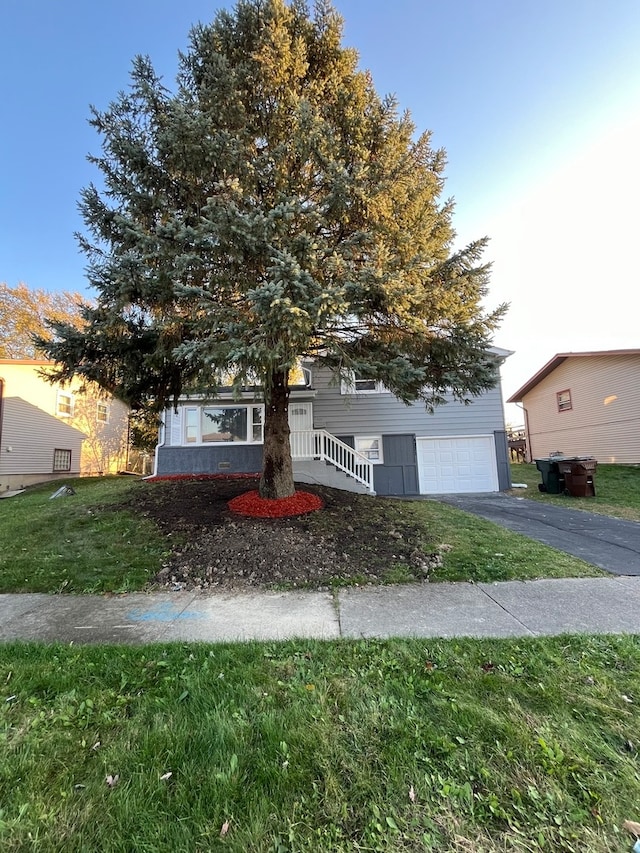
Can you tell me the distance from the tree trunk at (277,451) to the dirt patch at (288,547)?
91 centimetres

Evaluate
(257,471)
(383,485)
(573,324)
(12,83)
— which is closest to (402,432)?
(383,485)

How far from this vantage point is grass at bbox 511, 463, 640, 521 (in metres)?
9.58

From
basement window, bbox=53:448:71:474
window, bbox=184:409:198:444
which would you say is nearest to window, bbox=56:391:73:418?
basement window, bbox=53:448:71:474

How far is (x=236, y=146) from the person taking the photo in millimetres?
5910

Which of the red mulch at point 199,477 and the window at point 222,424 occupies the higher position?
the window at point 222,424

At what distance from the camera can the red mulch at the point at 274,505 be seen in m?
7.31

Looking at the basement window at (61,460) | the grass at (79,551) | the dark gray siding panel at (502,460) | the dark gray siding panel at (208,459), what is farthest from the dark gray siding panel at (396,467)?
the basement window at (61,460)

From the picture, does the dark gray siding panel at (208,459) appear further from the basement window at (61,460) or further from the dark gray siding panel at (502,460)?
the basement window at (61,460)

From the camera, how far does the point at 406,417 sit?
44.8ft

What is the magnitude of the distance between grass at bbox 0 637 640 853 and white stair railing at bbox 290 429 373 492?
29.5 feet

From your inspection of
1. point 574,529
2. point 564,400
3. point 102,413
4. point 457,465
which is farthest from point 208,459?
point 564,400

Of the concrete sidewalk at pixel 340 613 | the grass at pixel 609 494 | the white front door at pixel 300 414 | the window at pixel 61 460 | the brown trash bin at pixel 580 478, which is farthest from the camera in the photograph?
the window at pixel 61 460

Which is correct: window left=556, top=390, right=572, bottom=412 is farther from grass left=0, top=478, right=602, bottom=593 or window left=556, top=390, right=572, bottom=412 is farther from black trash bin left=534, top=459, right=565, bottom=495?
grass left=0, top=478, right=602, bottom=593

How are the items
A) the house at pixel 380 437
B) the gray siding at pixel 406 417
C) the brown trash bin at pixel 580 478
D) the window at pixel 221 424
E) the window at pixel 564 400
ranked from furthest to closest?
the window at pixel 564 400
the window at pixel 221 424
the gray siding at pixel 406 417
the house at pixel 380 437
the brown trash bin at pixel 580 478
